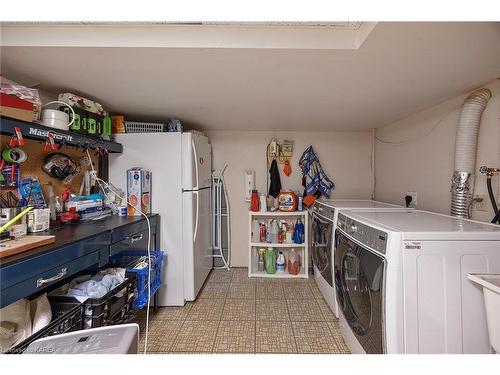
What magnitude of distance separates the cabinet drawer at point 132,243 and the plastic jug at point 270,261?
1499 millimetres

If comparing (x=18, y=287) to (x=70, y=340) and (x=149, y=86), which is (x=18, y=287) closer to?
(x=70, y=340)

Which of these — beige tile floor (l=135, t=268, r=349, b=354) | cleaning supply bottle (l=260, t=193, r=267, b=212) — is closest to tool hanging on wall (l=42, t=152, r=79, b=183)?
beige tile floor (l=135, t=268, r=349, b=354)

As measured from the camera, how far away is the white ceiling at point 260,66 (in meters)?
1.02

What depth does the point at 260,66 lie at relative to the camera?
1245 millimetres

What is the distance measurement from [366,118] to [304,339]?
7.19ft

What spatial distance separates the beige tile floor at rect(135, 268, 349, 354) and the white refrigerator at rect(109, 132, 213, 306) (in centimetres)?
25

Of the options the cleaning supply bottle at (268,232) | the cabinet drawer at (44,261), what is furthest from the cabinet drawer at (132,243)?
the cleaning supply bottle at (268,232)

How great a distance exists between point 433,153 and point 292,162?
152 centimetres

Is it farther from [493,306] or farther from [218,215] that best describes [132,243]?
[493,306]

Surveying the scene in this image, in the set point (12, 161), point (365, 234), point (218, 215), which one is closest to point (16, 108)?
point (12, 161)

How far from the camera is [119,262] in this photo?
1.86m

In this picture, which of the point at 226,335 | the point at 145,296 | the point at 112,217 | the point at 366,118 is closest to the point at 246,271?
Result: the point at 226,335

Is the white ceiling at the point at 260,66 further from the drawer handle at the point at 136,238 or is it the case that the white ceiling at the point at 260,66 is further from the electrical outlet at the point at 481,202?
the drawer handle at the point at 136,238

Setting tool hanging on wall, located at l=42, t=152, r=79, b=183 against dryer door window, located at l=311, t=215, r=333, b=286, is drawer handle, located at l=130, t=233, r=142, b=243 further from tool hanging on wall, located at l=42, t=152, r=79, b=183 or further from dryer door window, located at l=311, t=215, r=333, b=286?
dryer door window, located at l=311, t=215, r=333, b=286
